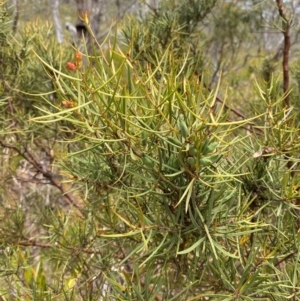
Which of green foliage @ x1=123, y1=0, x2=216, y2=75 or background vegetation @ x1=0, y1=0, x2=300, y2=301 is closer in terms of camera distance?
background vegetation @ x1=0, y1=0, x2=300, y2=301

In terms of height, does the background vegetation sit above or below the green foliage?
below

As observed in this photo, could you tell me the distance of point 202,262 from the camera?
602 millimetres

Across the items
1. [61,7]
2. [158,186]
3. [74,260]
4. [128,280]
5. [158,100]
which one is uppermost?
[61,7]

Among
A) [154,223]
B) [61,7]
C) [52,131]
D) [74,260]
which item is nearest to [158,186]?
[154,223]

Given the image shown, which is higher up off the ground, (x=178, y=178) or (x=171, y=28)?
(x=171, y=28)

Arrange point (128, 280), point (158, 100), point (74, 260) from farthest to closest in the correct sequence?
point (74, 260), point (128, 280), point (158, 100)

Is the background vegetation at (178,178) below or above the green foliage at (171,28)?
below

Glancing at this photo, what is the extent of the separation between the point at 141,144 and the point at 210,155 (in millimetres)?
81

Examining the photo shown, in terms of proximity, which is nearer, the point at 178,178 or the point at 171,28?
the point at 178,178

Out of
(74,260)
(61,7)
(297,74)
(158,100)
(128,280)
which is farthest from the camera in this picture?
(61,7)

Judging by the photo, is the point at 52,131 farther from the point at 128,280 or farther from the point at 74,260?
the point at 128,280

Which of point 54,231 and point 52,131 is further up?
point 52,131

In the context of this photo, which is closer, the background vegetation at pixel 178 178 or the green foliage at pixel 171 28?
the background vegetation at pixel 178 178

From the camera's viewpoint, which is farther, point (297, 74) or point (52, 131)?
point (297, 74)
